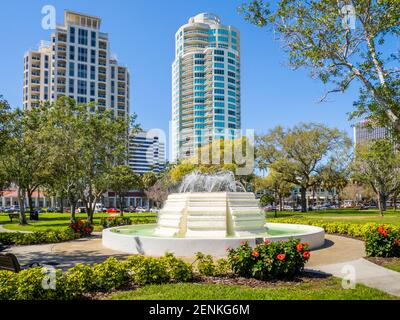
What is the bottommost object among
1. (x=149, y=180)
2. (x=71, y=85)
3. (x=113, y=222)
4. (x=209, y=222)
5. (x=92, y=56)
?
(x=113, y=222)

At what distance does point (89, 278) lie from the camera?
7.86 meters

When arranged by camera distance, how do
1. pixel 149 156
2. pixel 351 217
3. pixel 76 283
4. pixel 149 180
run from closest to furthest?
pixel 76 283, pixel 351 217, pixel 149 180, pixel 149 156

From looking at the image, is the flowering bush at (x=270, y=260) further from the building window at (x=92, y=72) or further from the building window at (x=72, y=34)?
the building window at (x=72, y=34)

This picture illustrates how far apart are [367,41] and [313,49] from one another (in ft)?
5.62

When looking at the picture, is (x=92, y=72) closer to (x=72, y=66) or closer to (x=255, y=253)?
(x=72, y=66)

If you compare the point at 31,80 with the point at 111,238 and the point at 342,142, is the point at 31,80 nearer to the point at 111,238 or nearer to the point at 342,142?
the point at 342,142

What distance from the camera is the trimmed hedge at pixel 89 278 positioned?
23.2 ft

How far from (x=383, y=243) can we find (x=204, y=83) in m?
125

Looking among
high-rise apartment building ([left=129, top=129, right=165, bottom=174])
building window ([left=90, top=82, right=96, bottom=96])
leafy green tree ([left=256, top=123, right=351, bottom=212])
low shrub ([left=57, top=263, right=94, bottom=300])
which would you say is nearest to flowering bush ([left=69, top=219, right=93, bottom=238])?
low shrub ([left=57, top=263, right=94, bottom=300])

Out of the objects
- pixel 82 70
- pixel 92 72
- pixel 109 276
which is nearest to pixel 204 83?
pixel 92 72

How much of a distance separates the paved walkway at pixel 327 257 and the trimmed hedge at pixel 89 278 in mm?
3733

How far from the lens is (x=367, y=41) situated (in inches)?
472

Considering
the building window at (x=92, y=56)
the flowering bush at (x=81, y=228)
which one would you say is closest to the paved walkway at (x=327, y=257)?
the flowering bush at (x=81, y=228)
